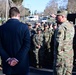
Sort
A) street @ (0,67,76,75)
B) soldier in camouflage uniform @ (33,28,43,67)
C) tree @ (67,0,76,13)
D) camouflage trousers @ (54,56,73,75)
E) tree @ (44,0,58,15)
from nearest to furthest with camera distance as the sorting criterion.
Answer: camouflage trousers @ (54,56,73,75), street @ (0,67,76,75), soldier in camouflage uniform @ (33,28,43,67), tree @ (67,0,76,13), tree @ (44,0,58,15)

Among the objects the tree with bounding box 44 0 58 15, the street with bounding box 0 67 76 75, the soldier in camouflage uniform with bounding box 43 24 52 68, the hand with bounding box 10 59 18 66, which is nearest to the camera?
the hand with bounding box 10 59 18 66

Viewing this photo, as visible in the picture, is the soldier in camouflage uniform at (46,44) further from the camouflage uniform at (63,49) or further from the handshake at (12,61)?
the handshake at (12,61)

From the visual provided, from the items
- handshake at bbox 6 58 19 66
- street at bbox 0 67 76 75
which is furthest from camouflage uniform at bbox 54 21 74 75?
street at bbox 0 67 76 75

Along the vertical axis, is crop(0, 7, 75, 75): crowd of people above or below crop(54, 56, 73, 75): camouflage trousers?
above

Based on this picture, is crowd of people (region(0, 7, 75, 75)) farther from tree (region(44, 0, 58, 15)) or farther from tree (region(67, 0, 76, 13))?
tree (region(44, 0, 58, 15))

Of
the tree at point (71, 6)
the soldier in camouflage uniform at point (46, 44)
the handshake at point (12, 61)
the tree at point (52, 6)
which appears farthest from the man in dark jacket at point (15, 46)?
the tree at point (52, 6)

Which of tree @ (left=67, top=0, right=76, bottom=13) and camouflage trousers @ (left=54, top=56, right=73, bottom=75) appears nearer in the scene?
camouflage trousers @ (left=54, top=56, right=73, bottom=75)

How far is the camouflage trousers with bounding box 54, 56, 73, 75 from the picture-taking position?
658cm

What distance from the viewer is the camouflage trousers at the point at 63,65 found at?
259 inches

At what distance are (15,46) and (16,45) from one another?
0.08ft

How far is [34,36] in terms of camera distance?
1163 centimetres

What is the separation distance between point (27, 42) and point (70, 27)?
1.54 meters

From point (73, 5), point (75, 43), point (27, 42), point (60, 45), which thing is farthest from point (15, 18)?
point (73, 5)

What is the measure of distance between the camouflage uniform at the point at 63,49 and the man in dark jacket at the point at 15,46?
1.26m
